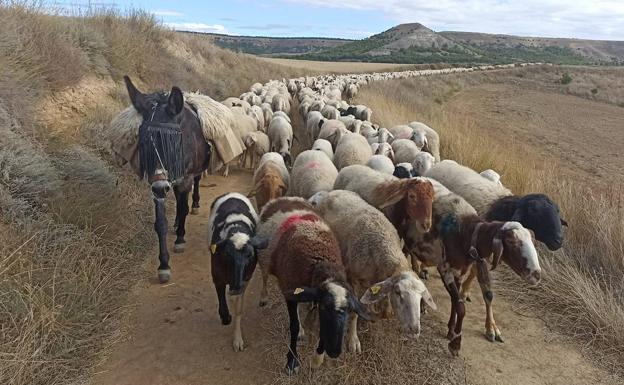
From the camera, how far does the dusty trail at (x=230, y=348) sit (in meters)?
4.30

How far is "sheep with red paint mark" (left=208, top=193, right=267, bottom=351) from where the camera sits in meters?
4.46

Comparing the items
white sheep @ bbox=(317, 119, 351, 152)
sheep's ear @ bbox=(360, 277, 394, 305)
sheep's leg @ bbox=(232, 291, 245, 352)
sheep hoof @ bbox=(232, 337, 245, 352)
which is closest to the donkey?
sheep's leg @ bbox=(232, 291, 245, 352)

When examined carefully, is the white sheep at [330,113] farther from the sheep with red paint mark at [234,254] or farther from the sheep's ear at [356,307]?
the sheep's ear at [356,307]

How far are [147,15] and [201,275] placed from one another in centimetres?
1481

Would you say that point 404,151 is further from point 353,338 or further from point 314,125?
point 353,338

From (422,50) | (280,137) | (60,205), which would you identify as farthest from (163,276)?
(422,50)

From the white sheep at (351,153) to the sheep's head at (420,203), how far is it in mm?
3330

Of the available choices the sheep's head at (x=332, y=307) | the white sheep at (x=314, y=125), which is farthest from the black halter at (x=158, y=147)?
the white sheep at (x=314, y=125)

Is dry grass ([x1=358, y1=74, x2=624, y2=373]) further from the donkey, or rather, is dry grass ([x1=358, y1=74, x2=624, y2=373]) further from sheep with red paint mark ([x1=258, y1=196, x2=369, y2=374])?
the donkey

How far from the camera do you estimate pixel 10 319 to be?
3941 millimetres

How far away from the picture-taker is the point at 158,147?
18.6 feet

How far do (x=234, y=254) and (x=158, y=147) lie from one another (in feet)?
6.87

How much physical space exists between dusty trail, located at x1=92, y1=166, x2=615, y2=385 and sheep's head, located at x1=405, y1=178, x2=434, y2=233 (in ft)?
4.19

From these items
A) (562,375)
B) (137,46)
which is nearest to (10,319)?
(562,375)
